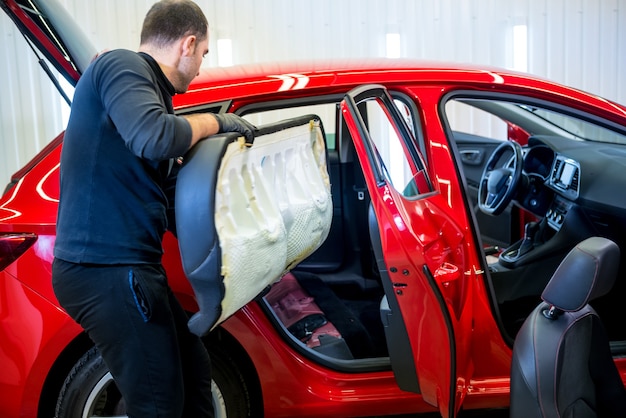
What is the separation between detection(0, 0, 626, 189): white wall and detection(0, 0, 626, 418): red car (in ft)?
8.48

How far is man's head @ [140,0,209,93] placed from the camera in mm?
1646

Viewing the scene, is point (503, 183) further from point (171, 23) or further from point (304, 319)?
point (171, 23)

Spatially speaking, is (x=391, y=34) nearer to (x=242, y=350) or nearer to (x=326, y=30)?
(x=326, y=30)

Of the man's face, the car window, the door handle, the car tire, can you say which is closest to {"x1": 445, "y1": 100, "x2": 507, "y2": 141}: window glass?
the car window

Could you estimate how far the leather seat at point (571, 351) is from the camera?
1.43 meters

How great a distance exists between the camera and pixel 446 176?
85.9 inches

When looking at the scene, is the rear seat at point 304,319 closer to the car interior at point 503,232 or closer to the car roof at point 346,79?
the car interior at point 503,232

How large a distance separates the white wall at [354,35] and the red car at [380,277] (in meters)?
2.59

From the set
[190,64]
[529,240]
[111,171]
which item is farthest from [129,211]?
[529,240]

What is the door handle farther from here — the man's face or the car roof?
the man's face

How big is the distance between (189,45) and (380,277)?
3.51ft

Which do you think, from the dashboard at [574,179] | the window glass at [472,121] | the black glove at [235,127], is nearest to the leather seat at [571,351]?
the black glove at [235,127]

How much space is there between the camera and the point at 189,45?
1.67 metres

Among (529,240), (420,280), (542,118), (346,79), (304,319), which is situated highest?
(346,79)
